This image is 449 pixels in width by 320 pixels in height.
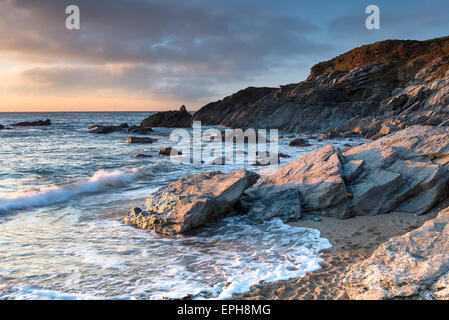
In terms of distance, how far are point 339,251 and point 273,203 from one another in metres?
2.78

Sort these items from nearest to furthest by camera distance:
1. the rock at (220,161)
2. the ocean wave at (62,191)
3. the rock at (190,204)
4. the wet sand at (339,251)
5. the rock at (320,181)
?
the wet sand at (339,251), the rock at (190,204), the rock at (320,181), the ocean wave at (62,191), the rock at (220,161)

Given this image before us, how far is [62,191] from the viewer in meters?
12.5

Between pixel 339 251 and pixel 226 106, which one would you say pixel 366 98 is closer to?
pixel 226 106

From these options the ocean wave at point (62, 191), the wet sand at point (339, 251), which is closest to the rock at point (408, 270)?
the wet sand at point (339, 251)

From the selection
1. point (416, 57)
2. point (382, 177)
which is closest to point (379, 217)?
point (382, 177)

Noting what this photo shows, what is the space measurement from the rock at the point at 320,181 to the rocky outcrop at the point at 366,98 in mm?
27703

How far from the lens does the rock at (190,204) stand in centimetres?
777

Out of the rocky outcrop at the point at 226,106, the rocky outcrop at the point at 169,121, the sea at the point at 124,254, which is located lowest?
the sea at the point at 124,254

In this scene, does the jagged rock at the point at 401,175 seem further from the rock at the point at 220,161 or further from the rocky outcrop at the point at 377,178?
the rock at the point at 220,161

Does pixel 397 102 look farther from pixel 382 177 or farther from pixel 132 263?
pixel 132 263

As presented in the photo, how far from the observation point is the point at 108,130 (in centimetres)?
5088

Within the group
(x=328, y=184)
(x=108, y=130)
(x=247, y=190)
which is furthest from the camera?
(x=108, y=130)

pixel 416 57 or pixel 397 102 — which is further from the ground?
pixel 416 57
